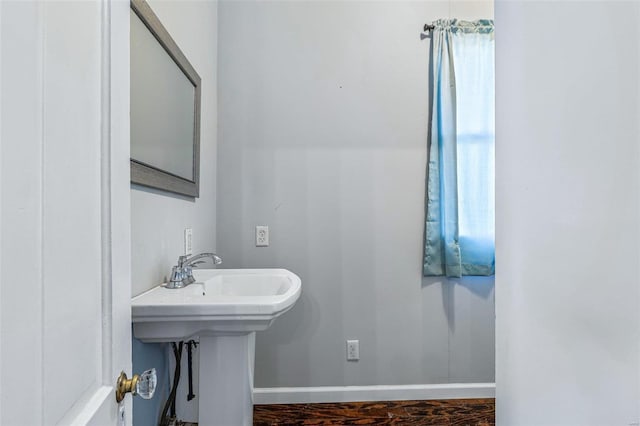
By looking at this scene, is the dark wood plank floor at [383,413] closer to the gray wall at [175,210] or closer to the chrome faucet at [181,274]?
the gray wall at [175,210]

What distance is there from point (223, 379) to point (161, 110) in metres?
1.03

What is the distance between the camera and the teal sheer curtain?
1.92 m

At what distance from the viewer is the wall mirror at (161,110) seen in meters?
1.02

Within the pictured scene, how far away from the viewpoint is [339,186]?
1951mm

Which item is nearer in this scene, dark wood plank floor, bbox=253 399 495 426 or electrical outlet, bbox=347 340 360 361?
dark wood plank floor, bbox=253 399 495 426

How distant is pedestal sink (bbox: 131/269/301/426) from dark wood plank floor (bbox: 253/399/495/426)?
0.70 m

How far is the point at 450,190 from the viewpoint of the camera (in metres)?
1.92

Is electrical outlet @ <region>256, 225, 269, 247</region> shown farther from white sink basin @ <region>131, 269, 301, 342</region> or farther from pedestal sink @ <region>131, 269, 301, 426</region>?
white sink basin @ <region>131, 269, 301, 342</region>
